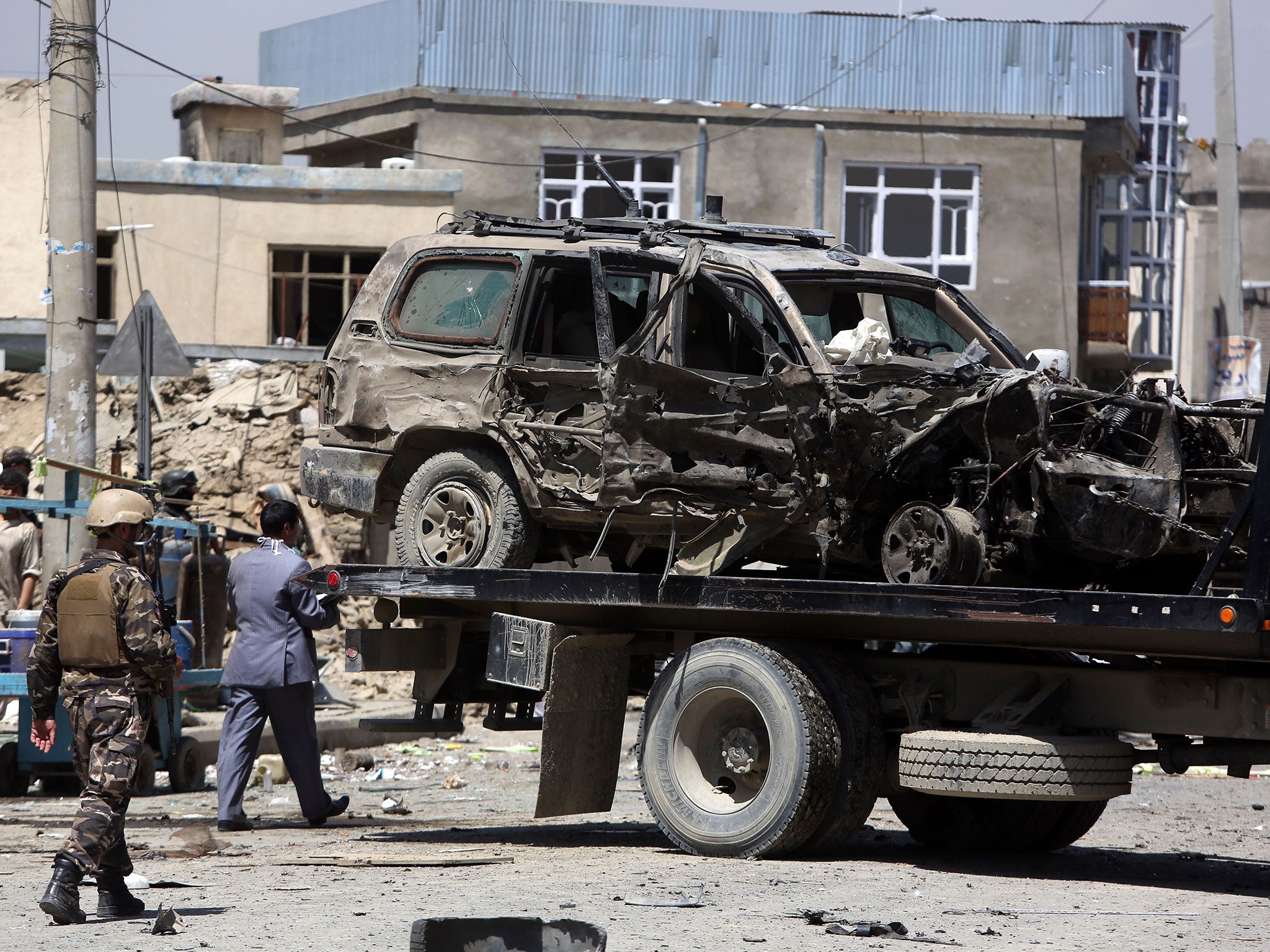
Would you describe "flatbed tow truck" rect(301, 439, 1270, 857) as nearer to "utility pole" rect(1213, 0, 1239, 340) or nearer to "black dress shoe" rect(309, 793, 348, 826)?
"black dress shoe" rect(309, 793, 348, 826)

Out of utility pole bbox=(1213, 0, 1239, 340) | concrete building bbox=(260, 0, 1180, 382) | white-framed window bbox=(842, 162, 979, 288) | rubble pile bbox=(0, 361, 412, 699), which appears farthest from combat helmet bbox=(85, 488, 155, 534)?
white-framed window bbox=(842, 162, 979, 288)

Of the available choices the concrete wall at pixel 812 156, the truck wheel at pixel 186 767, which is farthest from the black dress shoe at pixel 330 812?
the concrete wall at pixel 812 156

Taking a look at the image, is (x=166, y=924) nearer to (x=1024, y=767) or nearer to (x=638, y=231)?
(x=1024, y=767)

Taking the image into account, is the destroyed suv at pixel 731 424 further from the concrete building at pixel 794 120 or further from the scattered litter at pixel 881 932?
the concrete building at pixel 794 120

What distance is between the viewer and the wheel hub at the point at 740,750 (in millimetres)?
7754

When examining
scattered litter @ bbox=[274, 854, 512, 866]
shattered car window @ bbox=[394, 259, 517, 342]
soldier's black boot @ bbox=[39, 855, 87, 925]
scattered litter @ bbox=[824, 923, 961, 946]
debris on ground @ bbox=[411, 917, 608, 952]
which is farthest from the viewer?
shattered car window @ bbox=[394, 259, 517, 342]

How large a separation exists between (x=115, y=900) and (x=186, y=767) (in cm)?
482

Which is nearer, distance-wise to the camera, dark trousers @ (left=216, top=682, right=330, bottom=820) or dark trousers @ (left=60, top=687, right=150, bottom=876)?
dark trousers @ (left=60, top=687, right=150, bottom=876)

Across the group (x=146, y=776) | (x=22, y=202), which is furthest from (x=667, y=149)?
(x=146, y=776)

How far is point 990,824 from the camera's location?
8.42 meters

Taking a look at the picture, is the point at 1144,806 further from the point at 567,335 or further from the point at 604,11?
the point at 604,11

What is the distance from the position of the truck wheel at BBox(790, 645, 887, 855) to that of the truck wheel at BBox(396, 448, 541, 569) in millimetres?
1540

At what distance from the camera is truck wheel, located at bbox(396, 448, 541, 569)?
27.2 feet

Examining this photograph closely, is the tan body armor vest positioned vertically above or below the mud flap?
above
